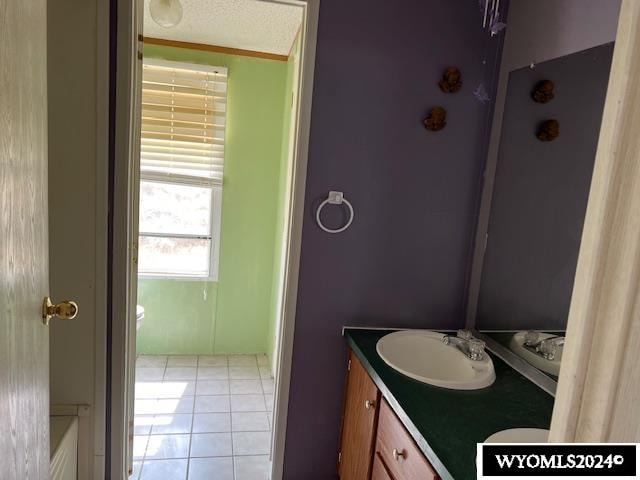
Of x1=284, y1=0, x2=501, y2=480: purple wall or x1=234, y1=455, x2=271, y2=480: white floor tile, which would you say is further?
x1=234, y1=455, x2=271, y2=480: white floor tile

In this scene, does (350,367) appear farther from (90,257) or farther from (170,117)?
(170,117)

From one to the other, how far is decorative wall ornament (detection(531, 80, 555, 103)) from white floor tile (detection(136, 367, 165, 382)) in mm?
2844

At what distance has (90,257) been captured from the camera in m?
1.78

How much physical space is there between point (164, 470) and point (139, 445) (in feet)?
0.83

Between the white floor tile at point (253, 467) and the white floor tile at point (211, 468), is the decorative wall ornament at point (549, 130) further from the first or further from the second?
the white floor tile at point (211, 468)

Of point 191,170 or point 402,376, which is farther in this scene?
point 191,170

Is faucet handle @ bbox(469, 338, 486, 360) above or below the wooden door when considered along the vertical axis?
below

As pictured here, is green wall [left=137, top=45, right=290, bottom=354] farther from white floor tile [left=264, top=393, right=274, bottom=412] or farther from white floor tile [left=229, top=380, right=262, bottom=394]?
white floor tile [left=264, top=393, right=274, bottom=412]

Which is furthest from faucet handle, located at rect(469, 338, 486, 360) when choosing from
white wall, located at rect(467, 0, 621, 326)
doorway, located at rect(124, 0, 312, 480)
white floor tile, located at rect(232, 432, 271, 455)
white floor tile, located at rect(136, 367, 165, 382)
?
white floor tile, located at rect(136, 367, 165, 382)

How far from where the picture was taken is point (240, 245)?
345 cm

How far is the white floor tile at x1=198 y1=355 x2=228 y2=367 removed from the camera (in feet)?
11.2

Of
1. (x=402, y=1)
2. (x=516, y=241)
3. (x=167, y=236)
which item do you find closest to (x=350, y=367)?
(x=516, y=241)

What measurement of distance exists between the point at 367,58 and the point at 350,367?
133 cm

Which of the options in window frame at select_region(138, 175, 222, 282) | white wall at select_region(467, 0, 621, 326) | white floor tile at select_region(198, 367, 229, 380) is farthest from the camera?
window frame at select_region(138, 175, 222, 282)
